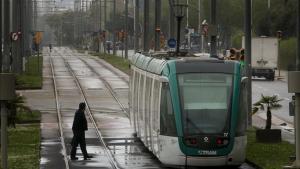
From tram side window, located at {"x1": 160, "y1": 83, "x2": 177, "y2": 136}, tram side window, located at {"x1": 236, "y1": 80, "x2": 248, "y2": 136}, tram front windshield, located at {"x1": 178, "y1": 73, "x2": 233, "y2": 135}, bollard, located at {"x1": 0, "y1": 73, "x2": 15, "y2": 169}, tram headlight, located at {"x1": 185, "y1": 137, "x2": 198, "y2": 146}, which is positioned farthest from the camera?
tram side window, located at {"x1": 236, "y1": 80, "x2": 248, "y2": 136}

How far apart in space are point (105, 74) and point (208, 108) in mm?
49900

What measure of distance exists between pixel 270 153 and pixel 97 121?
40.1ft

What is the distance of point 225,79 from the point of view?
2223cm

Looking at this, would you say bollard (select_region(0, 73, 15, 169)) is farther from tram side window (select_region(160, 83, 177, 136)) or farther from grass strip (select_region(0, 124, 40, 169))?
tram side window (select_region(160, 83, 177, 136))

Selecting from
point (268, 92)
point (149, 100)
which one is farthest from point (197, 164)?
point (268, 92)

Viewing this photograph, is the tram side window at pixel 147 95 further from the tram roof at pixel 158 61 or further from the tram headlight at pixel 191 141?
the tram headlight at pixel 191 141

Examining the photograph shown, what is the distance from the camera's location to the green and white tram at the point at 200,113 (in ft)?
70.5

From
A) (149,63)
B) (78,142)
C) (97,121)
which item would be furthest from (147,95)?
(97,121)

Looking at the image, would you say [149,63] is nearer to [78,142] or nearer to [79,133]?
[79,133]

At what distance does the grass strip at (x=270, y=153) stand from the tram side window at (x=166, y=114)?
7.70ft

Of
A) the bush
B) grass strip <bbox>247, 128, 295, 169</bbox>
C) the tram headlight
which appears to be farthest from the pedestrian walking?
the bush

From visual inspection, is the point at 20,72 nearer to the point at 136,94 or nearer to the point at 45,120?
the point at 45,120

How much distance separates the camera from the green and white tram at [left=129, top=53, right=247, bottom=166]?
21.5 m

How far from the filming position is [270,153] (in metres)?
24.9
